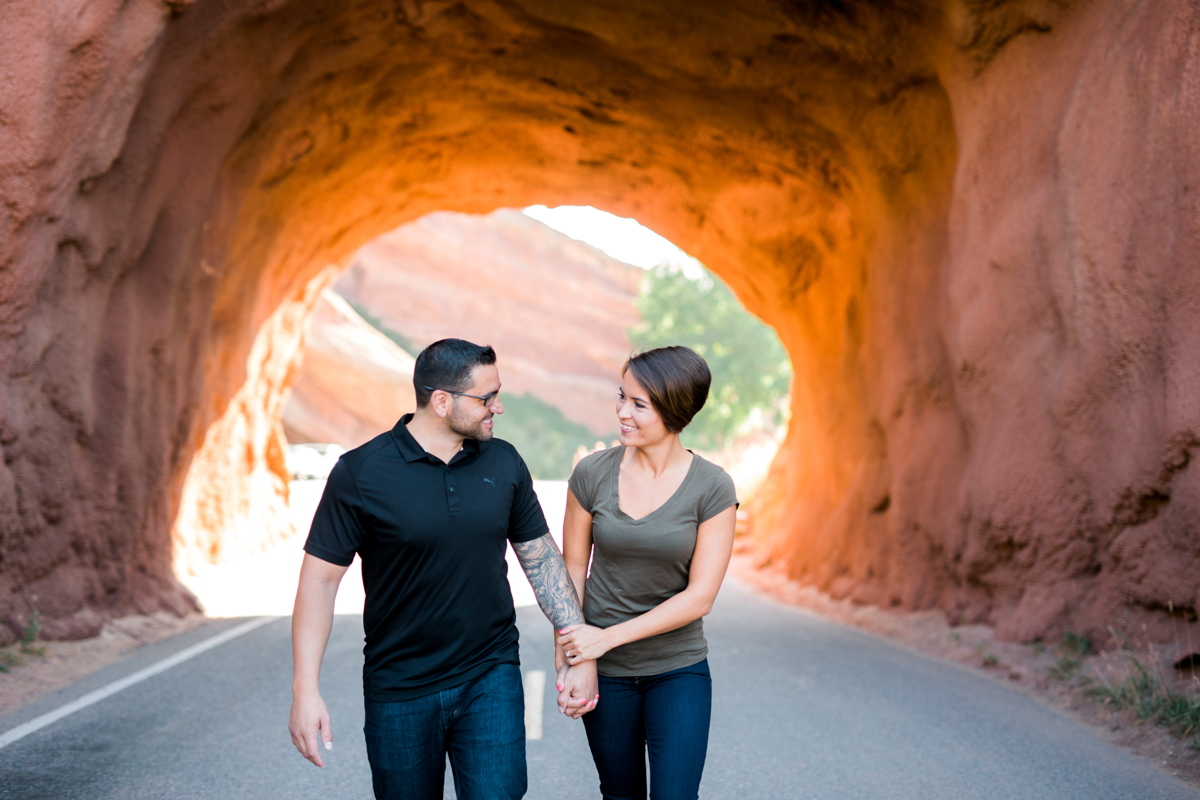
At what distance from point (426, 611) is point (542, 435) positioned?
48.4 m

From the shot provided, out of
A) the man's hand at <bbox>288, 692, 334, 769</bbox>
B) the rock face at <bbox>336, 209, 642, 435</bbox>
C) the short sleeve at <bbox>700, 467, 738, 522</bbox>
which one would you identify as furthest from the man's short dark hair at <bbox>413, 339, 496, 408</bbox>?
the rock face at <bbox>336, 209, 642, 435</bbox>

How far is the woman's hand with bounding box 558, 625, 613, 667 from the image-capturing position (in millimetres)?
2998

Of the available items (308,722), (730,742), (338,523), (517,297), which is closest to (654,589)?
(338,523)

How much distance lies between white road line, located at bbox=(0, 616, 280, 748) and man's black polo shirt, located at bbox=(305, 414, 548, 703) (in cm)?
361

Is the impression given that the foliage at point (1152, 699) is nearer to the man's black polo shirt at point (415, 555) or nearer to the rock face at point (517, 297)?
the man's black polo shirt at point (415, 555)

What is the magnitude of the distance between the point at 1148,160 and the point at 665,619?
580 cm

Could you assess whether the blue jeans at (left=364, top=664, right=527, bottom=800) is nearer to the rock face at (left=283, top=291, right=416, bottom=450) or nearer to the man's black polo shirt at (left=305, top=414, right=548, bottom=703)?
the man's black polo shirt at (left=305, top=414, right=548, bottom=703)

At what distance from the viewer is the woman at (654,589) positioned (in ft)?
9.91

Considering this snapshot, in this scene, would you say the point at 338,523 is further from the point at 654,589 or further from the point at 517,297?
the point at 517,297

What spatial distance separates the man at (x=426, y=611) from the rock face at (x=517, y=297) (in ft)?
158

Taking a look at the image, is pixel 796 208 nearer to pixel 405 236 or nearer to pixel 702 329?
pixel 702 329

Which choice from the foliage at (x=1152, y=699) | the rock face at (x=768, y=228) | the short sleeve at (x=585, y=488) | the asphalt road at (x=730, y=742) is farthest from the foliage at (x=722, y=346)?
the short sleeve at (x=585, y=488)

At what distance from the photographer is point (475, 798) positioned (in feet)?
9.48

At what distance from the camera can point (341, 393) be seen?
3897cm
